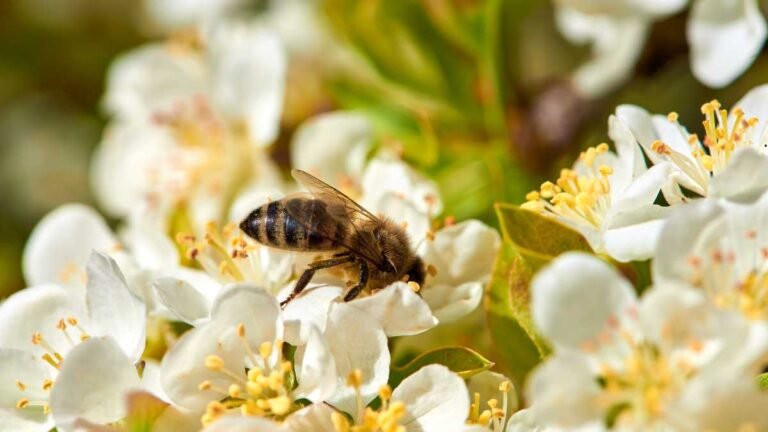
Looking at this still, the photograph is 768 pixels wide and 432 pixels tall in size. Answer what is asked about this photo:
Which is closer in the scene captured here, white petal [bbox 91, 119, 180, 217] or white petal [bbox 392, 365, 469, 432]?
white petal [bbox 392, 365, 469, 432]

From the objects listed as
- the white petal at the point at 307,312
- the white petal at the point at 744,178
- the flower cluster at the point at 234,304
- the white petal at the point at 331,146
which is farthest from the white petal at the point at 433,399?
the white petal at the point at 331,146

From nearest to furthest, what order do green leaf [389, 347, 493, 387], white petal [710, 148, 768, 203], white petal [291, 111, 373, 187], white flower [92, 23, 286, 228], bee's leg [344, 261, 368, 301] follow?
1. white petal [710, 148, 768, 203]
2. green leaf [389, 347, 493, 387]
3. bee's leg [344, 261, 368, 301]
4. white petal [291, 111, 373, 187]
5. white flower [92, 23, 286, 228]

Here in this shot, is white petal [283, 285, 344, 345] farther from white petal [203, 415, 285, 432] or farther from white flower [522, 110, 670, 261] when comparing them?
white flower [522, 110, 670, 261]

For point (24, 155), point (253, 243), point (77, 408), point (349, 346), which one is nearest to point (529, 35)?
point (253, 243)

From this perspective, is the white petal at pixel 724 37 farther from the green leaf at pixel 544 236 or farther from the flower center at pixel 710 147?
the green leaf at pixel 544 236

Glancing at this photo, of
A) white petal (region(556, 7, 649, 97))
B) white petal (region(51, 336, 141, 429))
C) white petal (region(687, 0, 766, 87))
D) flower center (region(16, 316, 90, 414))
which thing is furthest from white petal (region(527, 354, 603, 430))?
white petal (region(556, 7, 649, 97))

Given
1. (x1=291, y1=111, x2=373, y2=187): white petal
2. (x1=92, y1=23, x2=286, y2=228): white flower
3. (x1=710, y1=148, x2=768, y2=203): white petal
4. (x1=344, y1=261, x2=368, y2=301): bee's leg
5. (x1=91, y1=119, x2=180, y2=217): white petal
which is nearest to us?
(x1=710, y1=148, x2=768, y2=203): white petal
